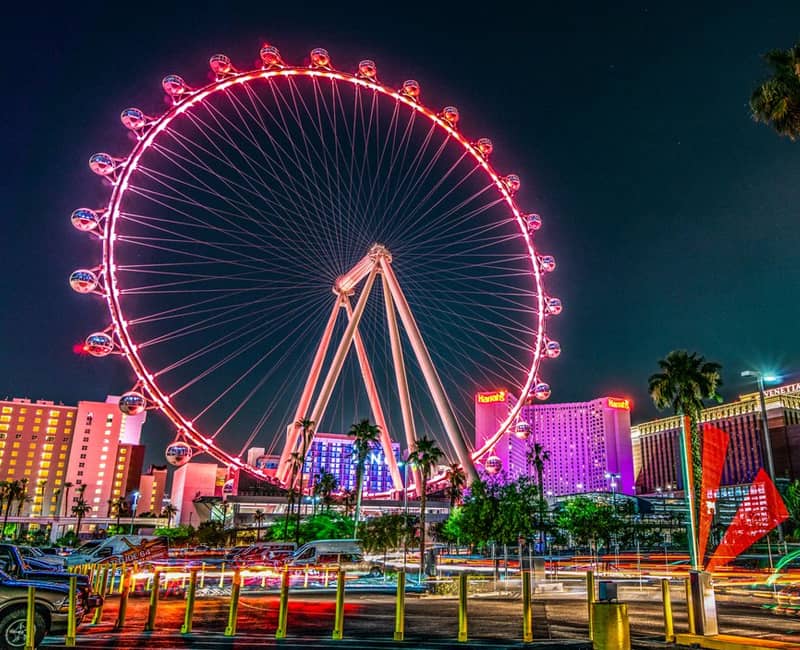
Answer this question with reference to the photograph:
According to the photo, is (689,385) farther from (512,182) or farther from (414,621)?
(414,621)

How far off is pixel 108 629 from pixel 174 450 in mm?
19775

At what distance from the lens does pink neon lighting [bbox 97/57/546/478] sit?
3192 cm

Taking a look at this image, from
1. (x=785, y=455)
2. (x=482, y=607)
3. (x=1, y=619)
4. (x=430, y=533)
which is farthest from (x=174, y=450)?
(x=785, y=455)

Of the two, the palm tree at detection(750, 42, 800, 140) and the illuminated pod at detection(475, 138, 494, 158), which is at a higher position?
the illuminated pod at detection(475, 138, 494, 158)

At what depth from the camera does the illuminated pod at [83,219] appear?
101 ft

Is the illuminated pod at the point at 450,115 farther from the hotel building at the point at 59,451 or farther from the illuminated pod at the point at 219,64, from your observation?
the hotel building at the point at 59,451

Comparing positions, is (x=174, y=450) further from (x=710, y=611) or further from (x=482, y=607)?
(x=710, y=611)

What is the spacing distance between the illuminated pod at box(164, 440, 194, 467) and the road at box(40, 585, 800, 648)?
11328 mm

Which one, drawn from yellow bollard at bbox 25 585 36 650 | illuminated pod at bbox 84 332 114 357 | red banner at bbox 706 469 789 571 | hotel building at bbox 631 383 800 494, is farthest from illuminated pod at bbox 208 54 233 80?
hotel building at bbox 631 383 800 494

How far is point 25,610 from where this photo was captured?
10367 mm

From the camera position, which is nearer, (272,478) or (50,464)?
(272,478)

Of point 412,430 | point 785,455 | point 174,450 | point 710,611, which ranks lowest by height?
point 710,611

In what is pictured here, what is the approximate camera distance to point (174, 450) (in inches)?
1249

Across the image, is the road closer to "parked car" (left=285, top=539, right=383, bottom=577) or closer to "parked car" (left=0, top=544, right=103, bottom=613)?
"parked car" (left=0, top=544, right=103, bottom=613)
